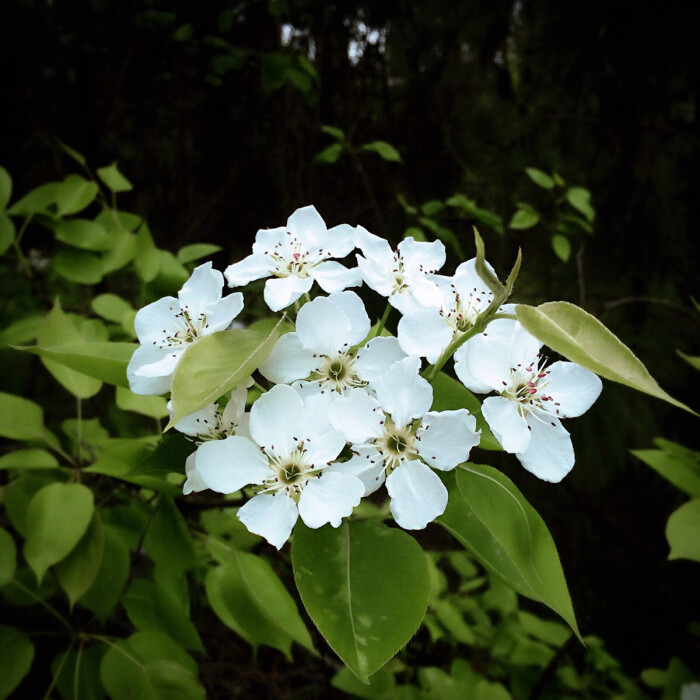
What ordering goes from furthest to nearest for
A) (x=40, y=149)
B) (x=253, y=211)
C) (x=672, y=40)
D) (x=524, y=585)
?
(x=253, y=211) → (x=40, y=149) → (x=672, y=40) → (x=524, y=585)

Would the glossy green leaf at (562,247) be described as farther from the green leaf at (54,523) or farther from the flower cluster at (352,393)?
the green leaf at (54,523)

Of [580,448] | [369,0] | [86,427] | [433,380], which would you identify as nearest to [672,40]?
[369,0]

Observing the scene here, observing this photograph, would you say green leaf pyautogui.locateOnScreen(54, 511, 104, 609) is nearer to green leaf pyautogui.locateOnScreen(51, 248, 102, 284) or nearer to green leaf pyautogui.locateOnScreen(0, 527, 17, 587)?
green leaf pyautogui.locateOnScreen(0, 527, 17, 587)

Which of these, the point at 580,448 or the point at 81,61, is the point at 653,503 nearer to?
the point at 580,448

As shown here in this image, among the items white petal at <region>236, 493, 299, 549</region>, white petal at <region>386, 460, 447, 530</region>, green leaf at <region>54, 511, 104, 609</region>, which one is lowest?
green leaf at <region>54, 511, 104, 609</region>

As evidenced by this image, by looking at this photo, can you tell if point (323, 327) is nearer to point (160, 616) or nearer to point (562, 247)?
point (160, 616)

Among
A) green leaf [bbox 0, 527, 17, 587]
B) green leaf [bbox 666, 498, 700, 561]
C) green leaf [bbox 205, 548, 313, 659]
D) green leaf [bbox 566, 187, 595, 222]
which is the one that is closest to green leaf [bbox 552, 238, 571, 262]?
green leaf [bbox 566, 187, 595, 222]

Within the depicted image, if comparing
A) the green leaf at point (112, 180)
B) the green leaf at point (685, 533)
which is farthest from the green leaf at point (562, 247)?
the green leaf at point (112, 180)
